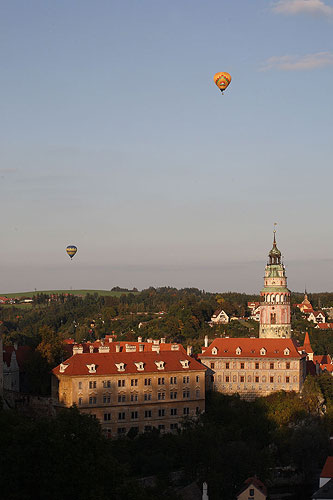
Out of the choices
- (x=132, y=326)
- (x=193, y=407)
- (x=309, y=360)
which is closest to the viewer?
(x=193, y=407)

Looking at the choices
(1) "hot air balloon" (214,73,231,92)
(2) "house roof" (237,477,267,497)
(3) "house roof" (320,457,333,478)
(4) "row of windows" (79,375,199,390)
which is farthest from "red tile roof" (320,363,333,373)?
(2) "house roof" (237,477,267,497)

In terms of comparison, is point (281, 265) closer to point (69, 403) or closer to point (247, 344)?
point (247, 344)

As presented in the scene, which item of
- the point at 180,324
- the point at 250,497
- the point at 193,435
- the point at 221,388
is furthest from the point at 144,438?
the point at 180,324

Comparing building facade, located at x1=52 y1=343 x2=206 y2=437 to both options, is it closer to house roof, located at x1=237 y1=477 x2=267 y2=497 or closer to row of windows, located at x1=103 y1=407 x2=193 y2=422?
row of windows, located at x1=103 y1=407 x2=193 y2=422

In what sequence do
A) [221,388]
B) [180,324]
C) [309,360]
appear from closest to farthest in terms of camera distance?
1. [221,388]
2. [309,360]
3. [180,324]

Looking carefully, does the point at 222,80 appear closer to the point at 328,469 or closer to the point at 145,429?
the point at 145,429

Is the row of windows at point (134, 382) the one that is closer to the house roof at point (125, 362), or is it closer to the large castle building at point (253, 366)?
the house roof at point (125, 362)
